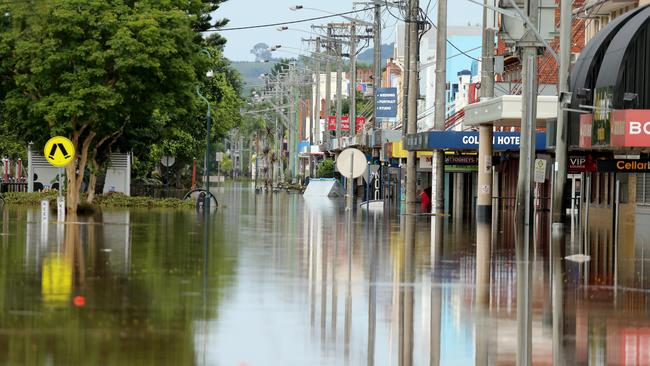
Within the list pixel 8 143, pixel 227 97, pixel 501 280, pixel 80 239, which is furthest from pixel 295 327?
pixel 227 97

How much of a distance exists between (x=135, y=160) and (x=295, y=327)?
215 ft

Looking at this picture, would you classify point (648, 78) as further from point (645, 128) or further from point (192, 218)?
point (192, 218)

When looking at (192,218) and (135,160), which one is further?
(135,160)

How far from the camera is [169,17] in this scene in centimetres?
5166

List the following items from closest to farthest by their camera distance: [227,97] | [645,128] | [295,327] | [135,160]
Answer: [295,327]
[645,128]
[135,160]
[227,97]

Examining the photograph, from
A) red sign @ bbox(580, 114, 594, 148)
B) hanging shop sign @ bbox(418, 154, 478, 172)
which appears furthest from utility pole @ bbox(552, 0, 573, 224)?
hanging shop sign @ bbox(418, 154, 478, 172)

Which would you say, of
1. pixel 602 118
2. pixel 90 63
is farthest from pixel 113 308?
pixel 90 63

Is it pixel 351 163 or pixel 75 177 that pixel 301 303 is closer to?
pixel 351 163

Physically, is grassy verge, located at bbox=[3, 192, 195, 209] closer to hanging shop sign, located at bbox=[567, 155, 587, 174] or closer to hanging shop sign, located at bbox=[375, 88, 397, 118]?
hanging shop sign, located at bbox=[375, 88, 397, 118]

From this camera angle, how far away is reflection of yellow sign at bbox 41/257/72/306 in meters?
18.5

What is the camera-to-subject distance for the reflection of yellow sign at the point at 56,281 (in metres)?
18.5

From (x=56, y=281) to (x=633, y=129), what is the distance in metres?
22.8

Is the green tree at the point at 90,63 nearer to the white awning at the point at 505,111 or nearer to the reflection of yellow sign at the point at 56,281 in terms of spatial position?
the white awning at the point at 505,111

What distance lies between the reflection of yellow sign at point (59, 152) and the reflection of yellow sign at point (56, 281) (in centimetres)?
1803
